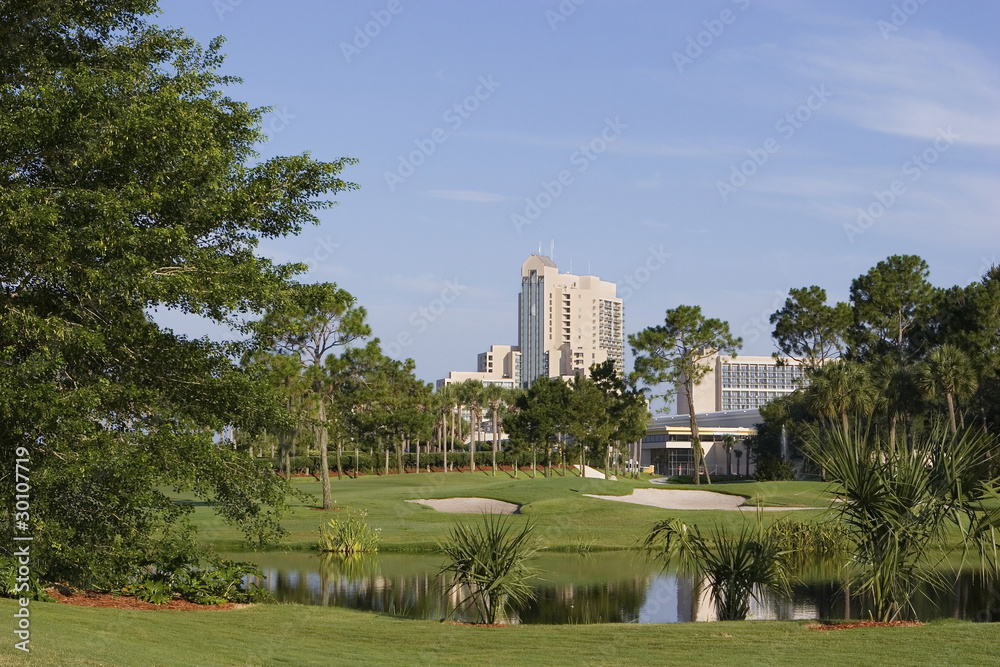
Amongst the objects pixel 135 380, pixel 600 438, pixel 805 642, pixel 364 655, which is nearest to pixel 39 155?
pixel 135 380

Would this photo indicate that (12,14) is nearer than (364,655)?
No

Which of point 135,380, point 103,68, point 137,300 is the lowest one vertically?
point 135,380

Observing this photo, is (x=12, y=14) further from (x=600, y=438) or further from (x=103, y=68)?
(x=600, y=438)

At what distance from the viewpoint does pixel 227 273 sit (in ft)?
46.6

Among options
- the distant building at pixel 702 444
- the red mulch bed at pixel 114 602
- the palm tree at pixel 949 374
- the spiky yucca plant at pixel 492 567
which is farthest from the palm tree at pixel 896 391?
the distant building at pixel 702 444

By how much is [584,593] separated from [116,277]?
1046 cm

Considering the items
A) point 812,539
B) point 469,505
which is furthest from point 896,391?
point 812,539

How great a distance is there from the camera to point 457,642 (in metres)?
12.1

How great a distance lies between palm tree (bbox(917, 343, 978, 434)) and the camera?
45406 mm

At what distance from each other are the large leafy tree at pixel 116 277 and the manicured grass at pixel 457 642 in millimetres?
1763

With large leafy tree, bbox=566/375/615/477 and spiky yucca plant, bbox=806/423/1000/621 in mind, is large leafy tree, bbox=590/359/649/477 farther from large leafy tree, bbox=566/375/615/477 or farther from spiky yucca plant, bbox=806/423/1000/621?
spiky yucca plant, bbox=806/423/1000/621

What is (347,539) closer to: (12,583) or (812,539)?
(812,539)

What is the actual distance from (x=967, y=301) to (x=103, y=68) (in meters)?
49.4

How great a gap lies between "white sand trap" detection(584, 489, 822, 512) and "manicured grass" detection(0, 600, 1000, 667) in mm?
23636
